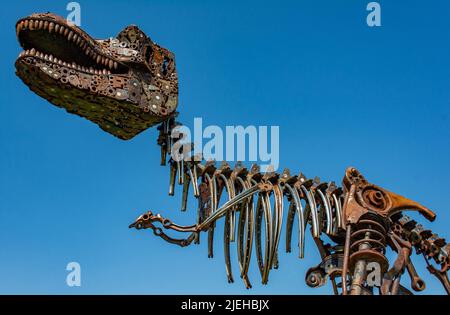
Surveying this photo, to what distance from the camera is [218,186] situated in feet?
45.6

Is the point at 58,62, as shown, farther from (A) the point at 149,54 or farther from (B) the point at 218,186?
(B) the point at 218,186

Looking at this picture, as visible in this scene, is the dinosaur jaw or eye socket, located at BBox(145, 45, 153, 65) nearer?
the dinosaur jaw

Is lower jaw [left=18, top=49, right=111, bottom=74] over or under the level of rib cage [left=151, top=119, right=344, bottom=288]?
over

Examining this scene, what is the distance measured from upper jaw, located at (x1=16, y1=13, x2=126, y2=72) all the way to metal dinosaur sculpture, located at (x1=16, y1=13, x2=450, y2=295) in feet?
0.04

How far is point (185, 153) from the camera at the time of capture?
45.5 feet

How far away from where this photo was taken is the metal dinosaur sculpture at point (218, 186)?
13.0 m

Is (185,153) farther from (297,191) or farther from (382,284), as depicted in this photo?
(382,284)

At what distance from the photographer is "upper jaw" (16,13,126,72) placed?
13078mm

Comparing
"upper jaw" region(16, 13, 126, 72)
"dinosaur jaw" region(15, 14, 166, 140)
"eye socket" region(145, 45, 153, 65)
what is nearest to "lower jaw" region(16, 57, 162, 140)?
"dinosaur jaw" region(15, 14, 166, 140)

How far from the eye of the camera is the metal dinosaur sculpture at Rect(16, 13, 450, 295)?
13031mm

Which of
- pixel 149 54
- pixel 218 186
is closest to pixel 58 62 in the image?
pixel 149 54

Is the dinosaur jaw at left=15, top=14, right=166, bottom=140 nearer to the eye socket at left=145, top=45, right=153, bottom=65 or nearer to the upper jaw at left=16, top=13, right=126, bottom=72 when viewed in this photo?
the upper jaw at left=16, top=13, right=126, bottom=72

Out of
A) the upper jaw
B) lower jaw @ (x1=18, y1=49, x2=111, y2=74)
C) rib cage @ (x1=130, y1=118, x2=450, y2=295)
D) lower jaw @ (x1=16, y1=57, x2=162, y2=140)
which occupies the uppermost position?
the upper jaw
